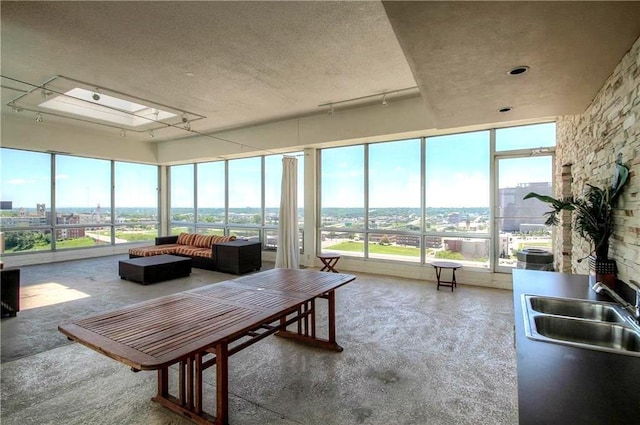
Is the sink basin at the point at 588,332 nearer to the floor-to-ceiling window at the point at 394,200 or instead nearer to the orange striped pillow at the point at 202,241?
the floor-to-ceiling window at the point at 394,200

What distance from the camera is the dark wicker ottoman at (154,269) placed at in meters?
5.38

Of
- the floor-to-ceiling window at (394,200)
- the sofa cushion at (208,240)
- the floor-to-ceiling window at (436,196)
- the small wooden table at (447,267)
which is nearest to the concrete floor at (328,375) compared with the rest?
the small wooden table at (447,267)

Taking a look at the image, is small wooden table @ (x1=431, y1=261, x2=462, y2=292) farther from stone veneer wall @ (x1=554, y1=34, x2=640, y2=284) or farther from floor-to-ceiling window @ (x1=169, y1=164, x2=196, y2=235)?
floor-to-ceiling window @ (x1=169, y1=164, x2=196, y2=235)

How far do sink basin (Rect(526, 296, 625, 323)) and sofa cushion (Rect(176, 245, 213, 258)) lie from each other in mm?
5913

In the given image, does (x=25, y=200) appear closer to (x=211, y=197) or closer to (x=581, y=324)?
(x=211, y=197)

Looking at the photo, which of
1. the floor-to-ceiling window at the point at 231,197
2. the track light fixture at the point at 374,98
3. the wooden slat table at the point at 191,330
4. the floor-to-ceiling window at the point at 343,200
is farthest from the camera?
the floor-to-ceiling window at the point at 231,197

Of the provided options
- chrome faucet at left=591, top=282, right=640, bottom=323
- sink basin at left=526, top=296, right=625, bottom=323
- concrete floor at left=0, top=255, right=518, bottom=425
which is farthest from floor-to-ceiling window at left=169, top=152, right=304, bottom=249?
chrome faucet at left=591, top=282, right=640, bottom=323

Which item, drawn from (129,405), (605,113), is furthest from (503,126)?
(129,405)

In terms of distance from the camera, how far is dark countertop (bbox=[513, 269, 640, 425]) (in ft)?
2.93

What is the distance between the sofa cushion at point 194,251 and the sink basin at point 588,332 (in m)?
6.03

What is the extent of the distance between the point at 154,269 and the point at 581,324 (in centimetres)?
587

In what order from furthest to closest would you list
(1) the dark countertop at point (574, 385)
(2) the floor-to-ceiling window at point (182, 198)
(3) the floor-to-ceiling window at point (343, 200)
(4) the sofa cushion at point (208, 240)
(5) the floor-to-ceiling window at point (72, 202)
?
(2) the floor-to-ceiling window at point (182, 198) → (4) the sofa cushion at point (208, 240) → (5) the floor-to-ceiling window at point (72, 202) → (3) the floor-to-ceiling window at point (343, 200) → (1) the dark countertop at point (574, 385)

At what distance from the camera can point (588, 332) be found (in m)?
1.73

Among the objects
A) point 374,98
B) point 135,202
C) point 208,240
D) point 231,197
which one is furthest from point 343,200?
point 135,202
